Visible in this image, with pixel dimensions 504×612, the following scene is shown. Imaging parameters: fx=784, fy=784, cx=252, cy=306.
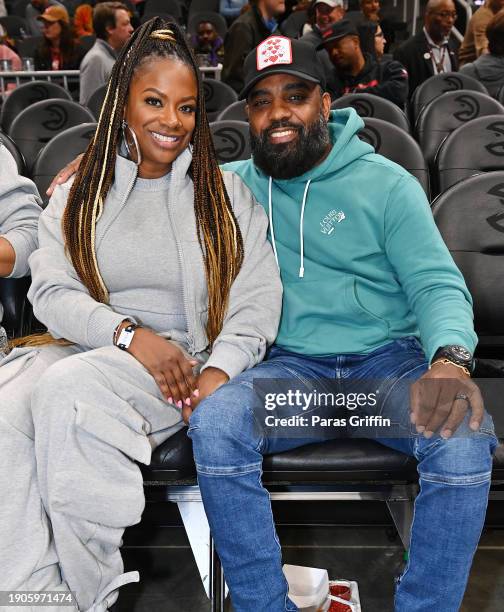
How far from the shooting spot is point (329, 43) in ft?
13.9

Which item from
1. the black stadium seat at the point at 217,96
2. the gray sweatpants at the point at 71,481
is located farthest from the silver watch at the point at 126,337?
the black stadium seat at the point at 217,96

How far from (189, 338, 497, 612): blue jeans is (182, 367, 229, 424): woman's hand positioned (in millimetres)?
64

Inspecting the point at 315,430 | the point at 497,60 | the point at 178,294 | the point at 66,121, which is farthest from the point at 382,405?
the point at 497,60

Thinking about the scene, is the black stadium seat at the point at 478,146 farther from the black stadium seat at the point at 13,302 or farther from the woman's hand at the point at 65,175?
the black stadium seat at the point at 13,302

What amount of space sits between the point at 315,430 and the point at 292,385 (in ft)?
0.39

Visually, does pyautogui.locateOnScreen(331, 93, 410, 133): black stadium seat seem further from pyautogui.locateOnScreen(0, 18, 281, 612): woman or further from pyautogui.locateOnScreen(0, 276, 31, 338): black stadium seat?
pyautogui.locateOnScreen(0, 276, 31, 338): black stadium seat

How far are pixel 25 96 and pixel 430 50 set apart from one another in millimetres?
2787

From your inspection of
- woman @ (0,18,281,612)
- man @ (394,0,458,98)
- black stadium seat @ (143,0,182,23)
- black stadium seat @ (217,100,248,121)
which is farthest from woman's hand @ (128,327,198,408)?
black stadium seat @ (143,0,182,23)

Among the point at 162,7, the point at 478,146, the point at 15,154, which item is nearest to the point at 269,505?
the point at 478,146

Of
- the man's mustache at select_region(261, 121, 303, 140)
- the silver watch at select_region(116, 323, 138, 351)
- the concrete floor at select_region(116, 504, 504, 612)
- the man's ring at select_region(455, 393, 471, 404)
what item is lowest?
the concrete floor at select_region(116, 504, 504, 612)

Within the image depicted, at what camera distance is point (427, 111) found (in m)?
3.84

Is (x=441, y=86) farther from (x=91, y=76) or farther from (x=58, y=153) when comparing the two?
(x=58, y=153)

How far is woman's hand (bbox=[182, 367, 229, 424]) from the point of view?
176cm

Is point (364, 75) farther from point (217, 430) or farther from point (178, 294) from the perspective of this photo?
point (217, 430)
